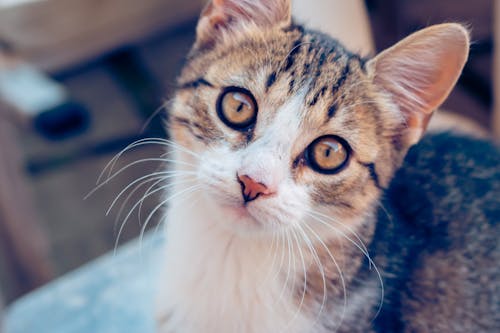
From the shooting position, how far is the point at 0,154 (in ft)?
5.80

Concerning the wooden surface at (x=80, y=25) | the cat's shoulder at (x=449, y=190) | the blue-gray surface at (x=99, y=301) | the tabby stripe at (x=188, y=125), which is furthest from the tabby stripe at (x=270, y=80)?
the wooden surface at (x=80, y=25)

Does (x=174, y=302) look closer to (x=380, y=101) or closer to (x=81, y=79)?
(x=380, y=101)

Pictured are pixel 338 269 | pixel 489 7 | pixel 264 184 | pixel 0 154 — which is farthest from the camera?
pixel 0 154

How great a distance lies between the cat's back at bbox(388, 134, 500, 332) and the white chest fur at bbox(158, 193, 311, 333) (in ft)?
0.62

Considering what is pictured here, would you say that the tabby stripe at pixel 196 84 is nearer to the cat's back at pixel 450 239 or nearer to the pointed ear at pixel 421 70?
the pointed ear at pixel 421 70

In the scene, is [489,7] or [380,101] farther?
[489,7]

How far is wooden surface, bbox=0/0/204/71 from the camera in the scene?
173cm

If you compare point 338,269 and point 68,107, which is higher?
point 68,107

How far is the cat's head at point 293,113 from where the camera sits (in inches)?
28.3

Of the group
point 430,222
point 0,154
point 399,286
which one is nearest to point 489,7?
point 430,222

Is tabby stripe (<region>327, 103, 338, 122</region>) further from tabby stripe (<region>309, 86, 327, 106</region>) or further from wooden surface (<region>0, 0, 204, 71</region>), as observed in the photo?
wooden surface (<region>0, 0, 204, 71</region>)

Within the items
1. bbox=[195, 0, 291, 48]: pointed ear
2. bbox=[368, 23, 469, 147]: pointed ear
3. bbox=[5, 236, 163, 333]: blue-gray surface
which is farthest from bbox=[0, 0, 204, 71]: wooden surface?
bbox=[368, 23, 469, 147]: pointed ear

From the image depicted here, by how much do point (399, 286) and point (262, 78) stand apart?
0.37m

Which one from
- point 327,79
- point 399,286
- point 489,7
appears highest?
point 327,79
